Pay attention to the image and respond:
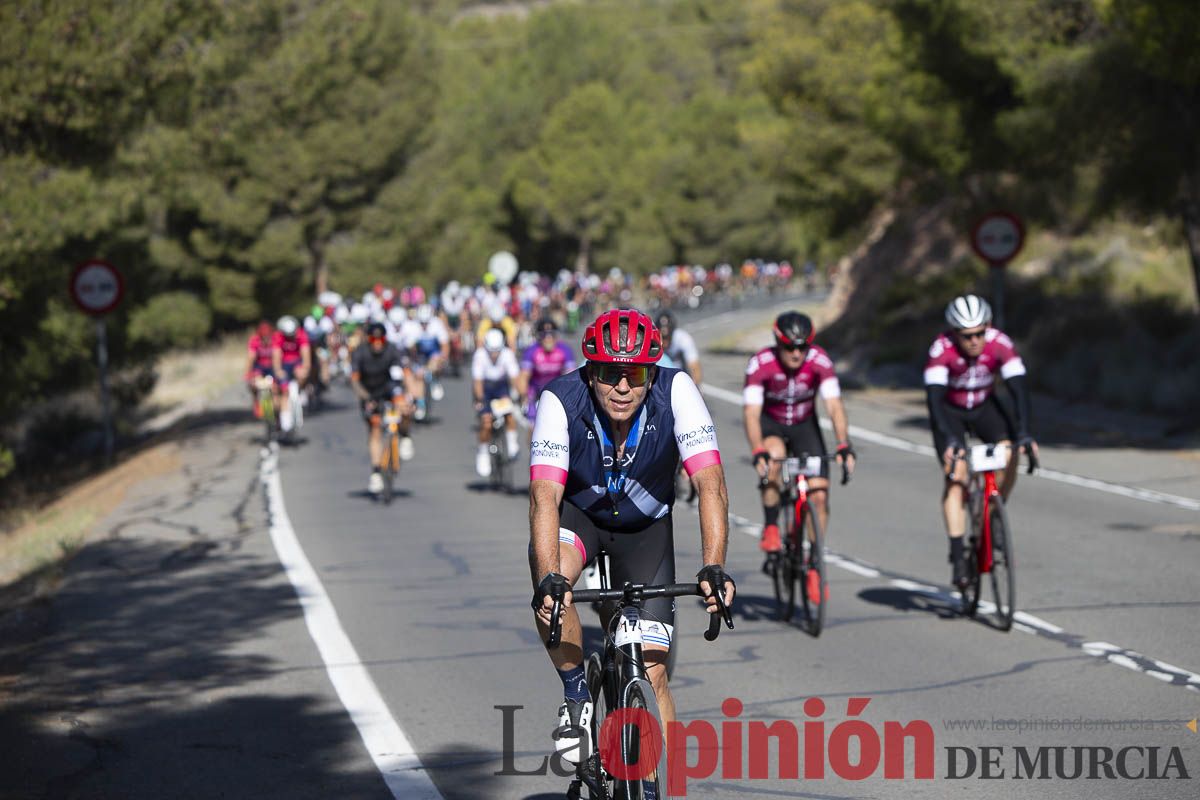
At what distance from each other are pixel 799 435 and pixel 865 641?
5.44 ft

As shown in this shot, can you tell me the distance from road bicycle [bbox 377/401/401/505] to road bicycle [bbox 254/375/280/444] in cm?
671

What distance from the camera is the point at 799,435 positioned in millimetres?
10969

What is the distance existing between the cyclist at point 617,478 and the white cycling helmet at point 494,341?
39.9 ft

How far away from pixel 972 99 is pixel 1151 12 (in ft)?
31.0

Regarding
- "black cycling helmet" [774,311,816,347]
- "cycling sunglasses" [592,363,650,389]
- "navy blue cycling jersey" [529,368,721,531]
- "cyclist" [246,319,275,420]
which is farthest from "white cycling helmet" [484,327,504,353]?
"cycling sunglasses" [592,363,650,389]

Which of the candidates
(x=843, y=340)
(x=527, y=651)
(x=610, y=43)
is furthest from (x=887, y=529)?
(x=610, y=43)

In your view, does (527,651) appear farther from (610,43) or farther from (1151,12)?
(610,43)

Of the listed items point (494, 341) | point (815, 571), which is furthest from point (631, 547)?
point (494, 341)

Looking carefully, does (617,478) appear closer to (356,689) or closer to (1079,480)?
(356,689)

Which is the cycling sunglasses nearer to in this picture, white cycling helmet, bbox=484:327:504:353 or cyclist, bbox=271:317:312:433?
white cycling helmet, bbox=484:327:504:353

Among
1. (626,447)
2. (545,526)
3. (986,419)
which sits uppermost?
(626,447)

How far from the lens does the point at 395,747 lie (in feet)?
25.0

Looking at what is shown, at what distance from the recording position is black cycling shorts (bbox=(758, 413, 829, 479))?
35.9ft

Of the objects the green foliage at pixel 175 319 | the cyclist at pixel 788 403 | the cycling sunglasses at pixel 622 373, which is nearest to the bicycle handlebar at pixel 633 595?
the cycling sunglasses at pixel 622 373
